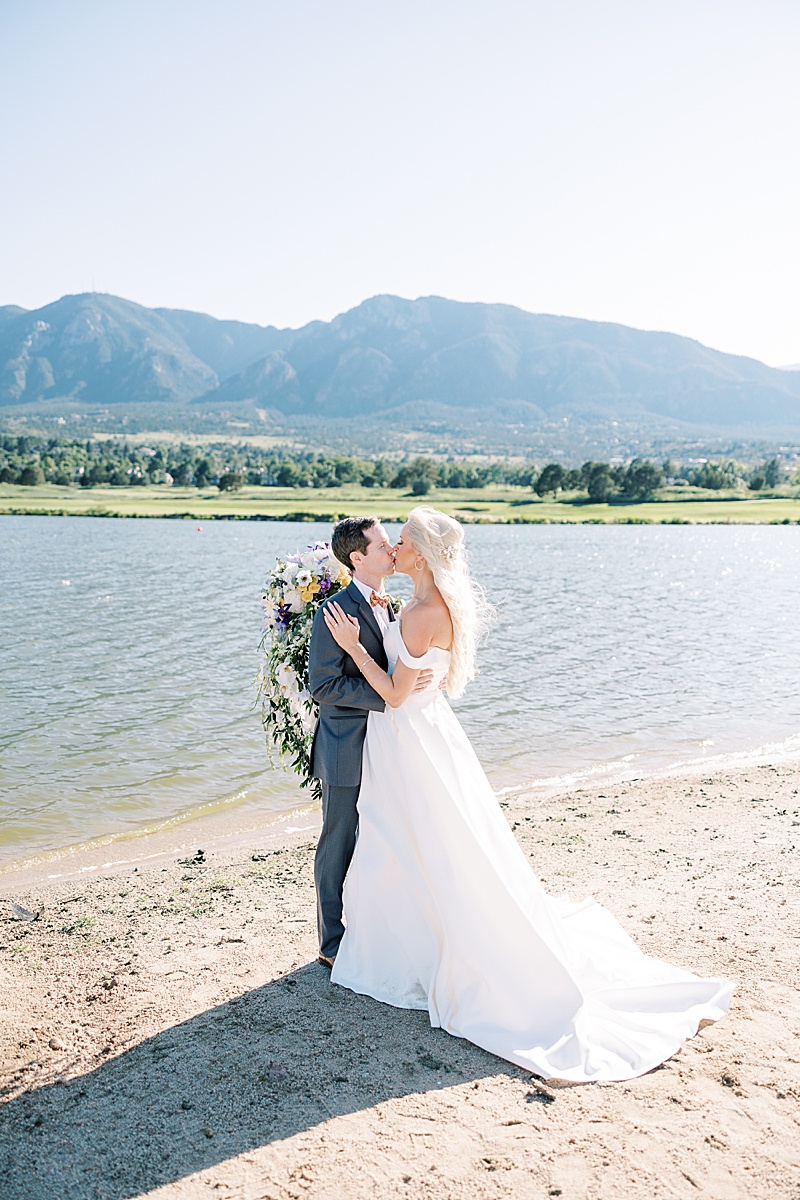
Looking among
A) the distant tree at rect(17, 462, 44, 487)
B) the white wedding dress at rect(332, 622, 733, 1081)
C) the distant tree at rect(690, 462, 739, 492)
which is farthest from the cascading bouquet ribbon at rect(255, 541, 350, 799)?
the distant tree at rect(17, 462, 44, 487)

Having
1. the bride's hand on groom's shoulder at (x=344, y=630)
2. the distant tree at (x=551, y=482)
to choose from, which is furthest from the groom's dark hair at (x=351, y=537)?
the distant tree at (x=551, y=482)

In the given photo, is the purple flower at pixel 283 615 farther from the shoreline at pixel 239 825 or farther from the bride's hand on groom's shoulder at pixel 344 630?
the shoreline at pixel 239 825

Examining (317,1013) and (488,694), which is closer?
(317,1013)

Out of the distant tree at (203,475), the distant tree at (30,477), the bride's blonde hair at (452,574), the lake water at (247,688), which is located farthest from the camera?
the distant tree at (203,475)

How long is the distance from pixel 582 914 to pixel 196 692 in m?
13.7

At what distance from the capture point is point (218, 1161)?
457 centimetres

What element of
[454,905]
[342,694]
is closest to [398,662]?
[342,694]

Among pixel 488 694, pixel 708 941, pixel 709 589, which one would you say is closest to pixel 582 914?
pixel 708 941

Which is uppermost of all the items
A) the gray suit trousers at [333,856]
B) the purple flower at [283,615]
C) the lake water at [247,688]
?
the purple flower at [283,615]

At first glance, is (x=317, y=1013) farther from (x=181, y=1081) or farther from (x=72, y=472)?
(x=72, y=472)

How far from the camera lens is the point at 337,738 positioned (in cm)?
634

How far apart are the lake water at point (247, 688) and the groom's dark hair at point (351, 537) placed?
679 centimetres

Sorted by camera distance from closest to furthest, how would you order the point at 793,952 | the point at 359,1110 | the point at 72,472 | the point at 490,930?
the point at 359,1110 < the point at 490,930 < the point at 793,952 < the point at 72,472

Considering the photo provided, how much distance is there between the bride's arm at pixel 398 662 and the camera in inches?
232
